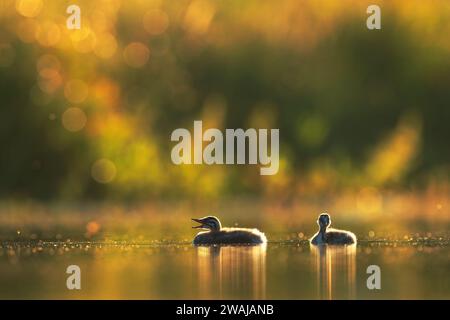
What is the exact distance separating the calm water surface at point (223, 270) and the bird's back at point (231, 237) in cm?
16

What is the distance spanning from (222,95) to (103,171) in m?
3.29

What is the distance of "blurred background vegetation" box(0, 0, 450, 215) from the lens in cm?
2419

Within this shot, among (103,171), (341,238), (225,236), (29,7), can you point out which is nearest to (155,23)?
(29,7)

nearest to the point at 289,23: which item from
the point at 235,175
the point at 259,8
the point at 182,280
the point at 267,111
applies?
the point at 259,8

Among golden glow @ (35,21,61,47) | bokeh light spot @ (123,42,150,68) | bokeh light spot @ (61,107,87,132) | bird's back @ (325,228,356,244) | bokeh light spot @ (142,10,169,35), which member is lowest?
bird's back @ (325,228,356,244)

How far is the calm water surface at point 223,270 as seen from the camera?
12344 mm

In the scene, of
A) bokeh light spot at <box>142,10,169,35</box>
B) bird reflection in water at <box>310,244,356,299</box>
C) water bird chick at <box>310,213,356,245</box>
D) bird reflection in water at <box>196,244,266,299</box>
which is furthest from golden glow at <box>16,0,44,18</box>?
bird reflection in water at <box>310,244,356,299</box>

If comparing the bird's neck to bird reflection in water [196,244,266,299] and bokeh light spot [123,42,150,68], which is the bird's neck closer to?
bird reflection in water [196,244,266,299]

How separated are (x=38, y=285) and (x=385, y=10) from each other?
610 inches

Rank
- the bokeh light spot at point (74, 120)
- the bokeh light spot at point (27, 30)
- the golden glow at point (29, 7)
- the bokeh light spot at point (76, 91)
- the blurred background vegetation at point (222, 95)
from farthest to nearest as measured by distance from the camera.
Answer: the golden glow at point (29, 7) < the bokeh light spot at point (27, 30) < the bokeh light spot at point (76, 91) < the bokeh light spot at point (74, 120) < the blurred background vegetation at point (222, 95)

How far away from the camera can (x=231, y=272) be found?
45.3 feet

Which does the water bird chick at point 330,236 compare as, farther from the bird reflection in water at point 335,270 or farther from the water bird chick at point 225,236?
the water bird chick at point 225,236

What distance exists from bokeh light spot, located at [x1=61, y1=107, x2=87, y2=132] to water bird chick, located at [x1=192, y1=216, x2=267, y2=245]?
7602 mm

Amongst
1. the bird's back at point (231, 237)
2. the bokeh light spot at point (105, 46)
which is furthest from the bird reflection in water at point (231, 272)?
the bokeh light spot at point (105, 46)
